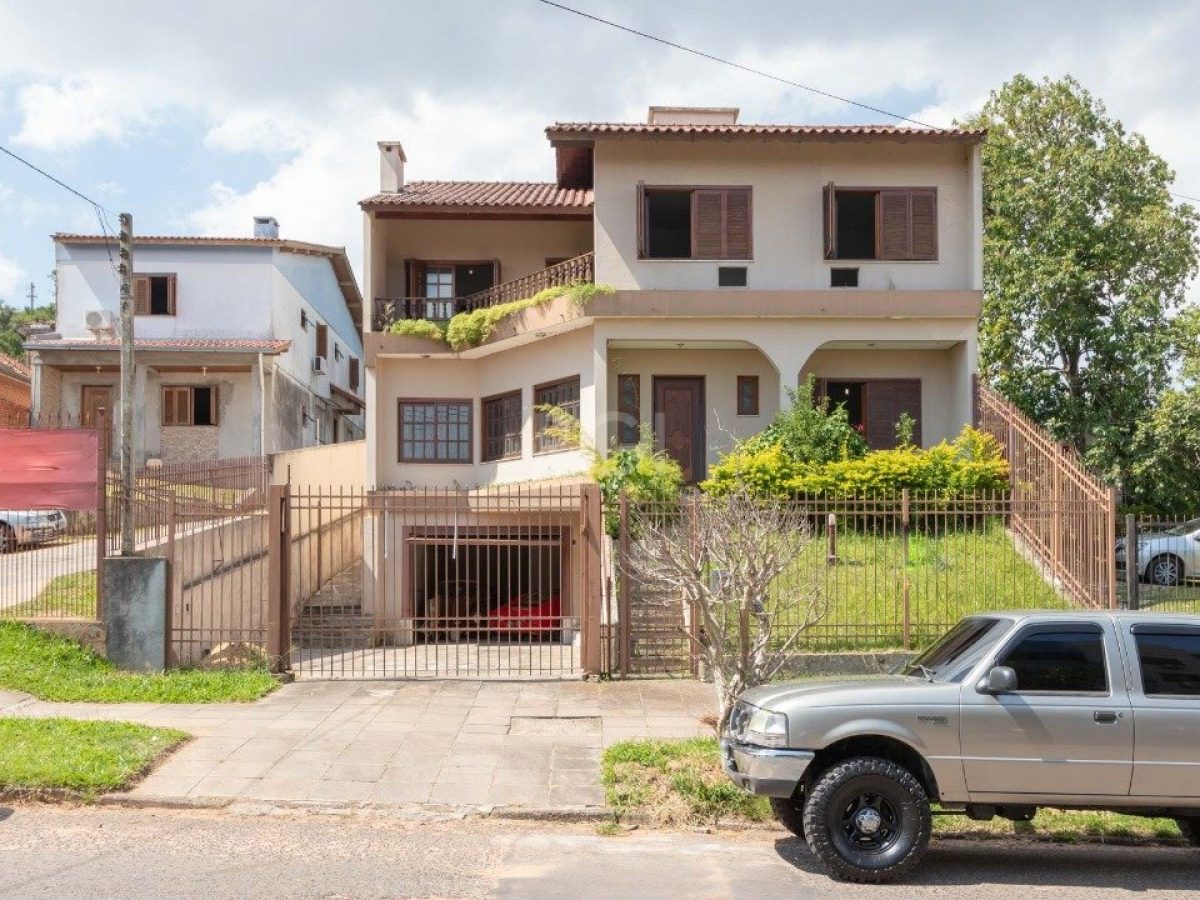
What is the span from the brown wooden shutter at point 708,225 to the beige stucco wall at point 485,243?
357cm

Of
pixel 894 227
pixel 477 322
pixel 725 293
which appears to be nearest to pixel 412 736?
pixel 725 293

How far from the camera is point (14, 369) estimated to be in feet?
110

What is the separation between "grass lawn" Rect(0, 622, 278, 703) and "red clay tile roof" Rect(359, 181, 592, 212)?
451 inches

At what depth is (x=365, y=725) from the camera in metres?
10.6

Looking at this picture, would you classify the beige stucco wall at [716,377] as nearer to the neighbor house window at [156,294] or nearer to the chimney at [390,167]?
the chimney at [390,167]

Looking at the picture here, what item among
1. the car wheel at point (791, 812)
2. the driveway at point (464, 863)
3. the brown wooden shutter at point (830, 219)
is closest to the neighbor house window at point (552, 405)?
the brown wooden shutter at point (830, 219)

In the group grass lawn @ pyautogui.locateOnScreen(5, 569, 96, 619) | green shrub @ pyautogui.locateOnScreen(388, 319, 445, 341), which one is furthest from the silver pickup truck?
green shrub @ pyautogui.locateOnScreen(388, 319, 445, 341)

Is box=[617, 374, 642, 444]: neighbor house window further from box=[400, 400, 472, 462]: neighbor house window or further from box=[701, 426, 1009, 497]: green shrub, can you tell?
box=[400, 400, 472, 462]: neighbor house window

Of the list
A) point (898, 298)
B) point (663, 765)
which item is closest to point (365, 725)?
point (663, 765)

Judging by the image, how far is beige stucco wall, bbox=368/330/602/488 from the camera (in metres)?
21.2

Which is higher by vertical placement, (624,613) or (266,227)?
(266,227)

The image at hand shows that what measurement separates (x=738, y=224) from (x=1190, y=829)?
1413cm

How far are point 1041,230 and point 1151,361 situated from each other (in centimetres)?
345

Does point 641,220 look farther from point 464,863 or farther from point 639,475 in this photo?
point 464,863
